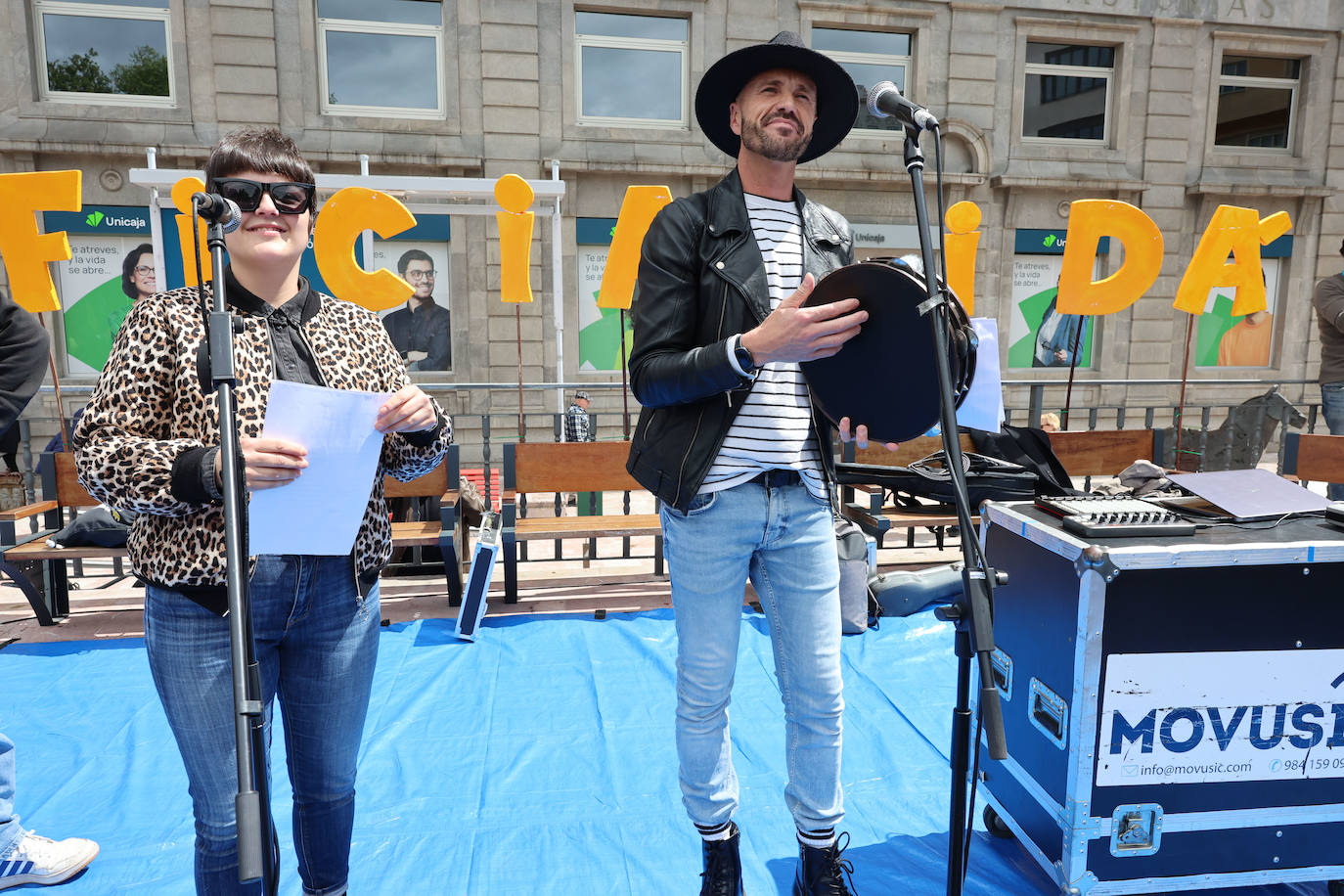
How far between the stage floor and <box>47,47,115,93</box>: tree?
10947 mm

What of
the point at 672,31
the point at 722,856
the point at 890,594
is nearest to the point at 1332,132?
the point at 672,31

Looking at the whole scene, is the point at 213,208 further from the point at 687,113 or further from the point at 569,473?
the point at 687,113

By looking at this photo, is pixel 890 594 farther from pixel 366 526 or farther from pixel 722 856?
pixel 366 526

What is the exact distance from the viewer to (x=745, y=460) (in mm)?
2064

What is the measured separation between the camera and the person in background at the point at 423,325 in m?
12.4

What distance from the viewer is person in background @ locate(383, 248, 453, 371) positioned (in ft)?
40.7

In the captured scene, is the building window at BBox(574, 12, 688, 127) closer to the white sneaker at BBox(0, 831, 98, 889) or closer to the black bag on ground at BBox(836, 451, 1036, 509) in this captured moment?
the black bag on ground at BBox(836, 451, 1036, 509)

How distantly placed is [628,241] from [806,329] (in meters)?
4.44

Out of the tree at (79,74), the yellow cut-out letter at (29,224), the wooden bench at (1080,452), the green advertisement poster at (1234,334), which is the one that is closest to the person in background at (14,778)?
the yellow cut-out letter at (29,224)

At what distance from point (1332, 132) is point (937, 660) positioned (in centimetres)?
1680

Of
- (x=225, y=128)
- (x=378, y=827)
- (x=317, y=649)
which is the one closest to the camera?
(x=317, y=649)

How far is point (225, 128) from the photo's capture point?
11805mm

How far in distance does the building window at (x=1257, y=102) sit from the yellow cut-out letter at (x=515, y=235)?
1487 cm

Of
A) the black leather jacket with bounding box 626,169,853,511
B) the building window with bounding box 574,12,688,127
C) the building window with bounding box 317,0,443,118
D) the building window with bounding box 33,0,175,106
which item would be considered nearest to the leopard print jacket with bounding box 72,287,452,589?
the black leather jacket with bounding box 626,169,853,511
